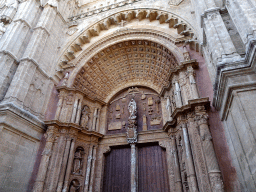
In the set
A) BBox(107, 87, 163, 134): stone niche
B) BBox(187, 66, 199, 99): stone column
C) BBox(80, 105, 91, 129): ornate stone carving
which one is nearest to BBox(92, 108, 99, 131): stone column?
BBox(80, 105, 91, 129): ornate stone carving

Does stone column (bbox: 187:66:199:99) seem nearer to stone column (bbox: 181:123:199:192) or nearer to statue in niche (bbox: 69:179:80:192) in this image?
stone column (bbox: 181:123:199:192)

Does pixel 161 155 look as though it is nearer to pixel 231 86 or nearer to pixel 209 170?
pixel 209 170

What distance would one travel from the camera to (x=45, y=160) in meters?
7.09

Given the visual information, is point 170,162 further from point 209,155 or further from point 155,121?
point 209,155

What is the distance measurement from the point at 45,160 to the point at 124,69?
20.6 feet

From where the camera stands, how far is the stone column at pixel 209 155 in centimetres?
486

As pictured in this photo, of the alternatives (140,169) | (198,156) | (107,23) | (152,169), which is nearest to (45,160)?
→ (140,169)

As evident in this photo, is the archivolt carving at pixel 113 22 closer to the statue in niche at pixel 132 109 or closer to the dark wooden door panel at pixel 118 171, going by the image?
the statue in niche at pixel 132 109

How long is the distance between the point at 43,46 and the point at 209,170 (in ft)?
29.4

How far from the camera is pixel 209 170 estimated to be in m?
5.14

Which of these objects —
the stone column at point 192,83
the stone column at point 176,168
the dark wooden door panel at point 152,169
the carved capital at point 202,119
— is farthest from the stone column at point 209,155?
the dark wooden door panel at point 152,169

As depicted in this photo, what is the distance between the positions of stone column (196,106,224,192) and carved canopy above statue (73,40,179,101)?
374 cm

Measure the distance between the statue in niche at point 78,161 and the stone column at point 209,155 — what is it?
540 cm

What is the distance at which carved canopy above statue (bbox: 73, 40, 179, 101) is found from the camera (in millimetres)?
9586
